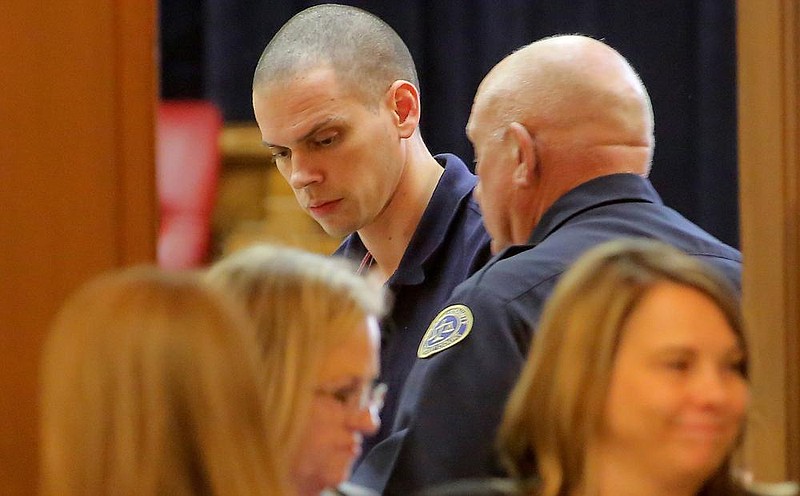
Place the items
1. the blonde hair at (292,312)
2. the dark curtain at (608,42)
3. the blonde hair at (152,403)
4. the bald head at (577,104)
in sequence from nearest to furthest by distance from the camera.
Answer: the blonde hair at (152,403) → the blonde hair at (292,312) → the bald head at (577,104) → the dark curtain at (608,42)

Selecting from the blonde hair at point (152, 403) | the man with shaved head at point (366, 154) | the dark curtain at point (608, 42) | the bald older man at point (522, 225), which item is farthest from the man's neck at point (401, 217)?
the dark curtain at point (608, 42)

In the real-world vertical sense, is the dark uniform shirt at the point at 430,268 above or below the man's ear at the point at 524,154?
below

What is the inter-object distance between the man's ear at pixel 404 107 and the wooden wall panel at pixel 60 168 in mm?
967

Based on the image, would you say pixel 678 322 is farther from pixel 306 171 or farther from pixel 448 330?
pixel 306 171

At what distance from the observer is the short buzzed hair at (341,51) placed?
217 cm

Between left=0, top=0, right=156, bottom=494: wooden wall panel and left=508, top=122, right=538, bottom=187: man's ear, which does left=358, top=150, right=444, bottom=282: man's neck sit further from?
left=0, top=0, right=156, bottom=494: wooden wall panel

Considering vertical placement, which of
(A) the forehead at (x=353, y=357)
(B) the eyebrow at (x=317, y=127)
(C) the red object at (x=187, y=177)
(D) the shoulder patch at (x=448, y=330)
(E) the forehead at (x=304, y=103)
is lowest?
(C) the red object at (x=187, y=177)

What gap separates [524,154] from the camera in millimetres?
1886

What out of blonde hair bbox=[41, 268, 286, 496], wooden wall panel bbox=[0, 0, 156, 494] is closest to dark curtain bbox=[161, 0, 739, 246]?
wooden wall panel bbox=[0, 0, 156, 494]

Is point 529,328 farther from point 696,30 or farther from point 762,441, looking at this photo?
point 696,30

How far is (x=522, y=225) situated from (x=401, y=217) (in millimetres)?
323

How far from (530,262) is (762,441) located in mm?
415

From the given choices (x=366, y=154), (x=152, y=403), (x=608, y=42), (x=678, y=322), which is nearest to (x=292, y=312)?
(x=152, y=403)

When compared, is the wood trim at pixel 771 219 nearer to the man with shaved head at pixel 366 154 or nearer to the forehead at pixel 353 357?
the forehead at pixel 353 357
